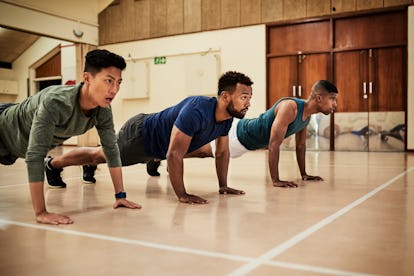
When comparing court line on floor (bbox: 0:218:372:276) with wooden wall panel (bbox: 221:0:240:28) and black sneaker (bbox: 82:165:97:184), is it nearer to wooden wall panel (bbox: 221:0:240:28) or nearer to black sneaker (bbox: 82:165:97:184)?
black sneaker (bbox: 82:165:97:184)

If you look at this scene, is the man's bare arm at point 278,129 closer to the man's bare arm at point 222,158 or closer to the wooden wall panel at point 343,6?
the man's bare arm at point 222,158

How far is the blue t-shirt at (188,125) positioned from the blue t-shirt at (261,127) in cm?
80

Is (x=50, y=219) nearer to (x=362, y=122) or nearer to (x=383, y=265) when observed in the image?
(x=383, y=265)

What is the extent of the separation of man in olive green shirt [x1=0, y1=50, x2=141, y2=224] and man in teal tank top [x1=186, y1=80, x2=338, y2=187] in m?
1.25

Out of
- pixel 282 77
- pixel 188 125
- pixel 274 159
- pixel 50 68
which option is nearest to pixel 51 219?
pixel 188 125

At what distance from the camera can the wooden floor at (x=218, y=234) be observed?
1175 millimetres

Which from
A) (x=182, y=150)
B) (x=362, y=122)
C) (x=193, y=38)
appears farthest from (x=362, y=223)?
(x=193, y=38)

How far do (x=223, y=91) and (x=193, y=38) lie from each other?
7.47m

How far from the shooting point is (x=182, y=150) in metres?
2.27

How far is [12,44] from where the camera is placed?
1152 centimetres

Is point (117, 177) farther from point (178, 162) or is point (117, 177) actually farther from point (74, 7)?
point (74, 7)

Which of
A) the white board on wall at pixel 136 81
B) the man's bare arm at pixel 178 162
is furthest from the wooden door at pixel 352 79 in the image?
the man's bare arm at pixel 178 162

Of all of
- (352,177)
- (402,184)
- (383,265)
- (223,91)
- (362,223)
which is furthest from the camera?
(352,177)

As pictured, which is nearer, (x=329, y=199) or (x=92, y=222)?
(x=92, y=222)
